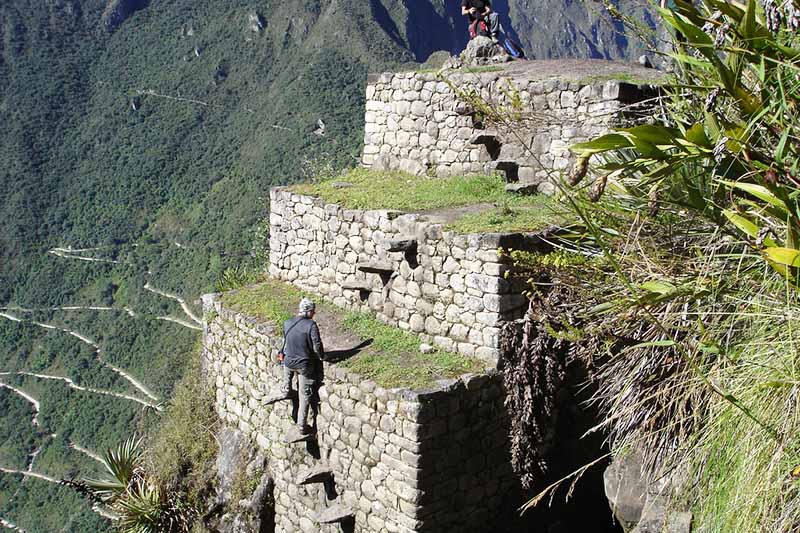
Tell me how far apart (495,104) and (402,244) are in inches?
98.9

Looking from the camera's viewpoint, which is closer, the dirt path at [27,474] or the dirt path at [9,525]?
the dirt path at [9,525]

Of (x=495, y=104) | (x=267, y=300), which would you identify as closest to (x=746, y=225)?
(x=495, y=104)

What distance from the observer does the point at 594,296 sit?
189 inches

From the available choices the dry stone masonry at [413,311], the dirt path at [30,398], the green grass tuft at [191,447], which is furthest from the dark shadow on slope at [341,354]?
the dirt path at [30,398]

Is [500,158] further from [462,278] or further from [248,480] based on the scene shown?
[248,480]

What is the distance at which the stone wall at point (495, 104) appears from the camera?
766 centimetres

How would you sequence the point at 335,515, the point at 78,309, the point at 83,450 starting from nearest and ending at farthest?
the point at 335,515 → the point at 83,450 → the point at 78,309

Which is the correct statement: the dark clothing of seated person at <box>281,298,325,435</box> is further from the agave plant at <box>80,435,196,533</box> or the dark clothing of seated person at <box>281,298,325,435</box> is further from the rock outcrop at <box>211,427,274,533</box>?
the agave plant at <box>80,435,196,533</box>

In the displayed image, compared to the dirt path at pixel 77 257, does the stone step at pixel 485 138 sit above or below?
above

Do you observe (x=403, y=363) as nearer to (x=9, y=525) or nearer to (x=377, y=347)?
(x=377, y=347)

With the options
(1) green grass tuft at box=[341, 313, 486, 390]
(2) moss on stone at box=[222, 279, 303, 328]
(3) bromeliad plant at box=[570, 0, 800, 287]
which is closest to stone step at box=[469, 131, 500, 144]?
(1) green grass tuft at box=[341, 313, 486, 390]

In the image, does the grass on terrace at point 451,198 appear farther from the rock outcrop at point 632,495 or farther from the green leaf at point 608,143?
the green leaf at point 608,143

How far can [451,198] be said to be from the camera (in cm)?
812

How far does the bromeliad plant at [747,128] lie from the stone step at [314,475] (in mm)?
4301
